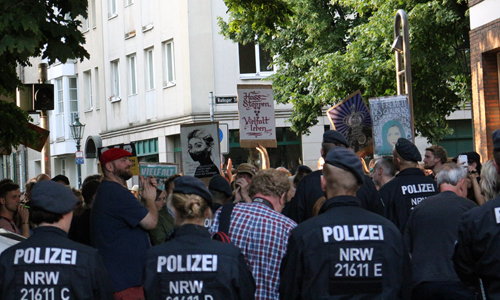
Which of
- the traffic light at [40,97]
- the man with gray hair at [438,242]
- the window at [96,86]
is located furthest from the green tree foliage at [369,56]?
the window at [96,86]

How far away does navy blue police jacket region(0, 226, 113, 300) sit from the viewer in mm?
4258

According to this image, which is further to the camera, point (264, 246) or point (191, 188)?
point (264, 246)

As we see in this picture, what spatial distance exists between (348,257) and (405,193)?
2.90m

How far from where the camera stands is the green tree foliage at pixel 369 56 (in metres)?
18.9

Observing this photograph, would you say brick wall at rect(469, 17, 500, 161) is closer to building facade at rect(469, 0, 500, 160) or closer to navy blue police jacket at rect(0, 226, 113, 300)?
building facade at rect(469, 0, 500, 160)

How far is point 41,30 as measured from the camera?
8.44 meters

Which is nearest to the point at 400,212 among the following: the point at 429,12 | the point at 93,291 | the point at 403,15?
the point at 93,291

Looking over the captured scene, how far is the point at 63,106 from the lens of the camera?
40.8 meters

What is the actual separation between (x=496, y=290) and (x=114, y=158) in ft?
11.8

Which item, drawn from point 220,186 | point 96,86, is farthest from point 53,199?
point 96,86

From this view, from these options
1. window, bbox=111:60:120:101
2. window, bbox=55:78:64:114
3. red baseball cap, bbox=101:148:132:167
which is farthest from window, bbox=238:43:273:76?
red baseball cap, bbox=101:148:132:167

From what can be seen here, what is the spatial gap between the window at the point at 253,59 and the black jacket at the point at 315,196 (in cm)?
2280

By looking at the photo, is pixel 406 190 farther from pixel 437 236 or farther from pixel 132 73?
pixel 132 73

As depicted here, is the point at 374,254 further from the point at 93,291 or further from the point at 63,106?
the point at 63,106
